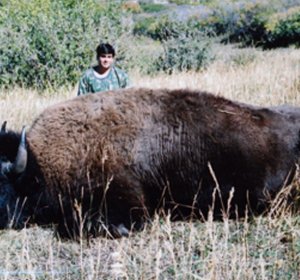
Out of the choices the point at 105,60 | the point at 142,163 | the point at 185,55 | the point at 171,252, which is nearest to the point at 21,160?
the point at 142,163

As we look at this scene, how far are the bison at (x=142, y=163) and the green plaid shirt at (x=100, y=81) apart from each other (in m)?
2.63

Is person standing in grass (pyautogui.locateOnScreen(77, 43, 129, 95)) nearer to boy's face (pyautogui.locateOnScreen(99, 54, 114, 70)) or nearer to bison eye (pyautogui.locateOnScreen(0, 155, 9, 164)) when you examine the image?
boy's face (pyautogui.locateOnScreen(99, 54, 114, 70))

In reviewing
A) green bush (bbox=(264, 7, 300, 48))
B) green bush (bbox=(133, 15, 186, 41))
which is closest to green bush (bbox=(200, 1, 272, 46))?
green bush (bbox=(264, 7, 300, 48))

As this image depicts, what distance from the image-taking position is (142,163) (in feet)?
20.8

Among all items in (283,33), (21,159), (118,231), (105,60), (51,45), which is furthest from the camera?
(283,33)

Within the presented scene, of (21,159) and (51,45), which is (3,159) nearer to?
(21,159)

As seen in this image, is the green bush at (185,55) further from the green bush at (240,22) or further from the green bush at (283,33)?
the green bush at (240,22)

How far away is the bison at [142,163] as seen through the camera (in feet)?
20.3

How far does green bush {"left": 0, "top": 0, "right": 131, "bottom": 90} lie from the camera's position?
15297 millimetres

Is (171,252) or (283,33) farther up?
(171,252)

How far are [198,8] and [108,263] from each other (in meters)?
39.8

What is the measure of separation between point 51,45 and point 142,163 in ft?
31.4

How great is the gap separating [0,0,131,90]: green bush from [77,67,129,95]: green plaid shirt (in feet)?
18.0

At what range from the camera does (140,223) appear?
620 centimetres
